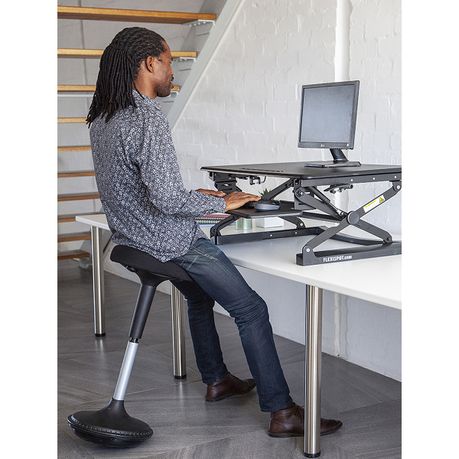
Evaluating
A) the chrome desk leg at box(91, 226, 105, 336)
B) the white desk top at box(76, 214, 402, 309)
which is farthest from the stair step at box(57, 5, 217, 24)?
the white desk top at box(76, 214, 402, 309)

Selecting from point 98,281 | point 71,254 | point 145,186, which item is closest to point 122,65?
point 145,186

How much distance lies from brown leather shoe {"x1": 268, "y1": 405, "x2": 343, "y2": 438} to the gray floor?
0.08ft

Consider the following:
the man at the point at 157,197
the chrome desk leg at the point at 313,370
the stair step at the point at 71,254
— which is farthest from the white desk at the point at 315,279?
the stair step at the point at 71,254

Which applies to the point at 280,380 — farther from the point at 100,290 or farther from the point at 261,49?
the point at 261,49

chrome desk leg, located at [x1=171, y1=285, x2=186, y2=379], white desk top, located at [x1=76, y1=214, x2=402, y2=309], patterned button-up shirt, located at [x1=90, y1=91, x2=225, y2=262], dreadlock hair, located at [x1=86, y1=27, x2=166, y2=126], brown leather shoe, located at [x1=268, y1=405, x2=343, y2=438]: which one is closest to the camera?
white desk top, located at [x1=76, y1=214, x2=402, y2=309]

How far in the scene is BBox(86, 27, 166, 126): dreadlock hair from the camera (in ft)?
8.90

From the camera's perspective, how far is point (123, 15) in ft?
14.5

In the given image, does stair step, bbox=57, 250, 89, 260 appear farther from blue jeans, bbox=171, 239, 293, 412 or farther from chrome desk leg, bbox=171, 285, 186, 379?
blue jeans, bbox=171, 239, 293, 412

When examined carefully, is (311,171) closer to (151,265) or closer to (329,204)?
(329,204)

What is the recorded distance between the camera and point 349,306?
3689 millimetres

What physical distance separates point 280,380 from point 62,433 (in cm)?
82
